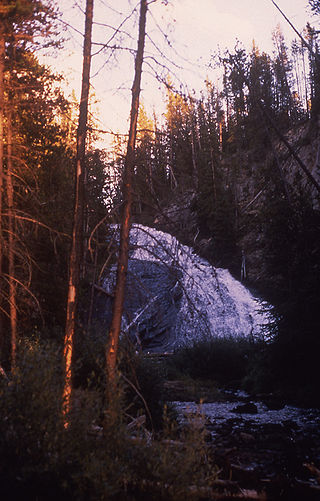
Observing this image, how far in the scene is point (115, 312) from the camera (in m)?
8.29

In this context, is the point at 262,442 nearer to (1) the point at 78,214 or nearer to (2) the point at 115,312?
(2) the point at 115,312

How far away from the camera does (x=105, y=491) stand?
17.2 feet

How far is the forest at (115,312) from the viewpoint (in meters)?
5.76

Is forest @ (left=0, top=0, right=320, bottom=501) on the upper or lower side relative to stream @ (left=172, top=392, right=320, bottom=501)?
upper

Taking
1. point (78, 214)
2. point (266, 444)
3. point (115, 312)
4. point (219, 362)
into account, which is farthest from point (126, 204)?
point (219, 362)

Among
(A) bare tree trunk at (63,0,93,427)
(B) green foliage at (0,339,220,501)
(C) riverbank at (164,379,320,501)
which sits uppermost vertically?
(A) bare tree trunk at (63,0,93,427)

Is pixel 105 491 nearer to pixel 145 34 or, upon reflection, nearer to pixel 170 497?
pixel 170 497

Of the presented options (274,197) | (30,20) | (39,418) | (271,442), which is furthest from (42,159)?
(39,418)

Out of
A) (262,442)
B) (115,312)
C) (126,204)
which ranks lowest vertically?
(262,442)

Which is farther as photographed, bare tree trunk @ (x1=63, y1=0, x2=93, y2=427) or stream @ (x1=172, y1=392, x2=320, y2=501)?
stream @ (x1=172, y1=392, x2=320, y2=501)

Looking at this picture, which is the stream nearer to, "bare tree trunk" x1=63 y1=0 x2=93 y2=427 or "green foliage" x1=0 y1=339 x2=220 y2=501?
"green foliage" x1=0 y1=339 x2=220 y2=501

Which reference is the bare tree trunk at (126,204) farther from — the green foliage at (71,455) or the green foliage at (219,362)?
the green foliage at (219,362)

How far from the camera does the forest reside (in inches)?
227

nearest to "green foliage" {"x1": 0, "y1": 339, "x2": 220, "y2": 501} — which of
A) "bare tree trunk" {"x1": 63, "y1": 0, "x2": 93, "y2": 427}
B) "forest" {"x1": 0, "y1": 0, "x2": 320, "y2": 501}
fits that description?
"forest" {"x1": 0, "y1": 0, "x2": 320, "y2": 501}
